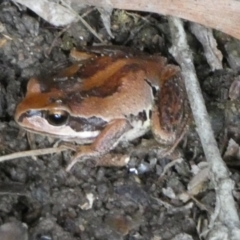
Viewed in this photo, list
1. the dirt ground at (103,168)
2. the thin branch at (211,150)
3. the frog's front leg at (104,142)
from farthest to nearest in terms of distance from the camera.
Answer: the frog's front leg at (104,142) < the dirt ground at (103,168) < the thin branch at (211,150)

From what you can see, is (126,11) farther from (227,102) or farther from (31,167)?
(31,167)

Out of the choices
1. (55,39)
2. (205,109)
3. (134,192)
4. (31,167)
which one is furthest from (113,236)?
(55,39)

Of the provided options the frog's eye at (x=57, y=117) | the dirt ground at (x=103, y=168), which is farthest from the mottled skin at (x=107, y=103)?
the dirt ground at (x=103, y=168)

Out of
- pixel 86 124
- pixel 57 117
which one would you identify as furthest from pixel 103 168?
pixel 57 117

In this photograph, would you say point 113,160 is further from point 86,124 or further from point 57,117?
point 57,117

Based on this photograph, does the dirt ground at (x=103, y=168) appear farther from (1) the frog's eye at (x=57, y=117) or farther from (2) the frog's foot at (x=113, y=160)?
(1) the frog's eye at (x=57, y=117)

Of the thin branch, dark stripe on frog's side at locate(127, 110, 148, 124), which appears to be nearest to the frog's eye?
dark stripe on frog's side at locate(127, 110, 148, 124)
